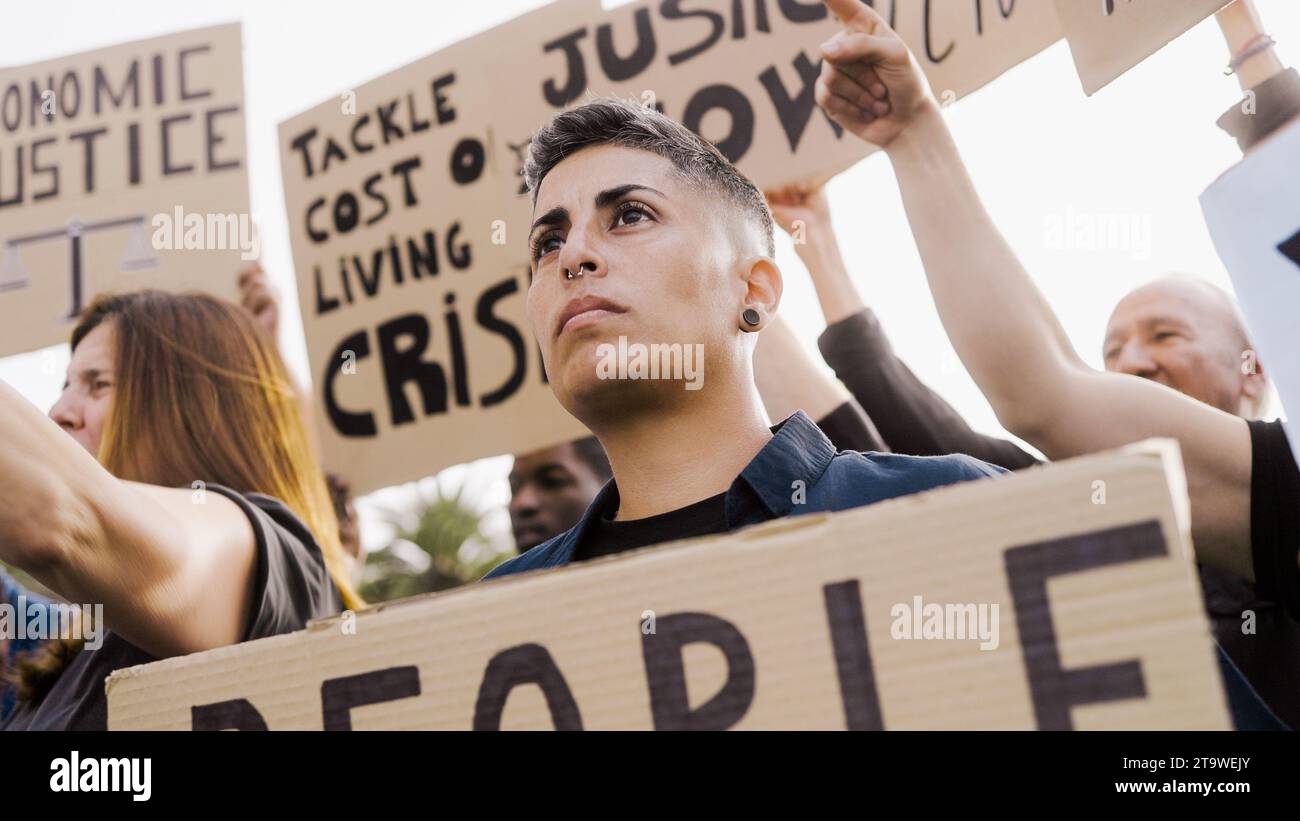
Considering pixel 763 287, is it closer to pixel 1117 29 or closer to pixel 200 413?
pixel 1117 29

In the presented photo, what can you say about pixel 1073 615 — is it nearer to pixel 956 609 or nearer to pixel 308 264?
pixel 956 609

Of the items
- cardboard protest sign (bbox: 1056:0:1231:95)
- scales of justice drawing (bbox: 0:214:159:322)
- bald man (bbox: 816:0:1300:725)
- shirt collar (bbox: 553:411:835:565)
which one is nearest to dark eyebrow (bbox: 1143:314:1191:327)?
cardboard protest sign (bbox: 1056:0:1231:95)

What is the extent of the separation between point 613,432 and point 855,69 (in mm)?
832

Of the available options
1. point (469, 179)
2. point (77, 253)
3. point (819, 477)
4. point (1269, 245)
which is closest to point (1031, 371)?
point (819, 477)

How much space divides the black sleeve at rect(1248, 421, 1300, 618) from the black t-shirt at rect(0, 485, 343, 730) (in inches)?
59.3

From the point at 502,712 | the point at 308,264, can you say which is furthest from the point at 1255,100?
the point at 308,264

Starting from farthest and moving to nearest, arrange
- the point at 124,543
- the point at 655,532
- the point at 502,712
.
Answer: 1. the point at 655,532
2. the point at 124,543
3. the point at 502,712

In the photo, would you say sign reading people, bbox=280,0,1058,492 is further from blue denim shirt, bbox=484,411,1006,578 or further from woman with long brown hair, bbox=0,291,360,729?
blue denim shirt, bbox=484,411,1006,578

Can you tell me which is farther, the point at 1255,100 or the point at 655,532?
the point at 655,532

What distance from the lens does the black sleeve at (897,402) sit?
2.40 meters

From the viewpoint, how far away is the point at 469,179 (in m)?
3.63

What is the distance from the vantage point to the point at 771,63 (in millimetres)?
3164

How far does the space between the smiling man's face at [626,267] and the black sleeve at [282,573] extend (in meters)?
0.54

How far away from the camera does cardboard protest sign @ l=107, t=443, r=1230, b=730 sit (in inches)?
33.1
